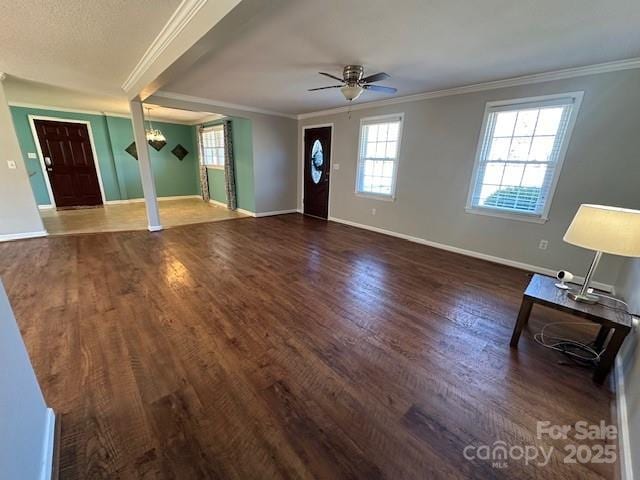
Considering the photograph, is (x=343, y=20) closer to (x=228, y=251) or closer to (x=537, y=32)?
(x=537, y=32)

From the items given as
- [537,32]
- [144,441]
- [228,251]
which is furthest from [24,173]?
[537,32]

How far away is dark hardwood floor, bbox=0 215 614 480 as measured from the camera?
122cm

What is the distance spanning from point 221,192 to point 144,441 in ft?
23.0

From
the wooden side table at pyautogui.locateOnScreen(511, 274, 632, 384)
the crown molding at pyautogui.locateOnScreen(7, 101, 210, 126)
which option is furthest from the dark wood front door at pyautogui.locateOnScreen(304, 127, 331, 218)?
the wooden side table at pyautogui.locateOnScreen(511, 274, 632, 384)

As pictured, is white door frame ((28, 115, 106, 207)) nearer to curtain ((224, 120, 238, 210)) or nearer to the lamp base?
curtain ((224, 120, 238, 210))

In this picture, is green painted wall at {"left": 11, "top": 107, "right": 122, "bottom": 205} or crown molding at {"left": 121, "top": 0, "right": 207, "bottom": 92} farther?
green painted wall at {"left": 11, "top": 107, "right": 122, "bottom": 205}

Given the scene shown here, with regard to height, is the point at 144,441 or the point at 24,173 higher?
the point at 24,173

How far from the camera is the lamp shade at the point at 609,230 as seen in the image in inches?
58.7

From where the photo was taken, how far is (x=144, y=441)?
49.8 inches

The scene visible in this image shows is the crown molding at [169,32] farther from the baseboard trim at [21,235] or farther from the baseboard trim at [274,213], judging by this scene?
the baseboard trim at [274,213]

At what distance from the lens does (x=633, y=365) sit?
5.07 ft

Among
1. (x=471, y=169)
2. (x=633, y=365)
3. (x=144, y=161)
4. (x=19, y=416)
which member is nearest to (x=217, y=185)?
(x=144, y=161)

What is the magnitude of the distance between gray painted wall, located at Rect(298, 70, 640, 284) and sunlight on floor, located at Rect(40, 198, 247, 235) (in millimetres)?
3458

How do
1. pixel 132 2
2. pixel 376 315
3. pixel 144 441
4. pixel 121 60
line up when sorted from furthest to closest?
pixel 121 60, pixel 376 315, pixel 132 2, pixel 144 441
